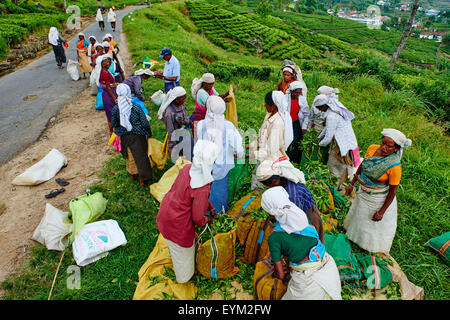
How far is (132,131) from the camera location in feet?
13.8

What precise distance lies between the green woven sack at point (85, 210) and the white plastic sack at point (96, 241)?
0.58 ft

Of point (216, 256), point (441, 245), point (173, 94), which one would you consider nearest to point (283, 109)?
point (173, 94)

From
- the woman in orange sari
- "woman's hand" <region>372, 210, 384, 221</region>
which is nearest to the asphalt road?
the woman in orange sari

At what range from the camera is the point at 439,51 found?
53781 millimetres

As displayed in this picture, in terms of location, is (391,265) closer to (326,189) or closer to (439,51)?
(326,189)

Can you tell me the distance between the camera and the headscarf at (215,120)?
3566 mm

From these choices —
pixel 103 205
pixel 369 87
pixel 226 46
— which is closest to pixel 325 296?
pixel 103 205

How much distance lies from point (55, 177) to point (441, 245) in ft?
20.9

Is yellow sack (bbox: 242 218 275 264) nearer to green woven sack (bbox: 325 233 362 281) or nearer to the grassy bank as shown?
the grassy bank

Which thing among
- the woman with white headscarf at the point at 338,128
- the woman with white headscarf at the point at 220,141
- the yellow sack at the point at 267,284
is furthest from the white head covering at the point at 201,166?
the woman with white headscarf at the point at 338,128

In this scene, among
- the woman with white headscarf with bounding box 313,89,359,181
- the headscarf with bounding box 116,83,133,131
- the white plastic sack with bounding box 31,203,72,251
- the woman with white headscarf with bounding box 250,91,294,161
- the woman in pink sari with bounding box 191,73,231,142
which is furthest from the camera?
the woman in pink sari with bounding box 191,73,231,142

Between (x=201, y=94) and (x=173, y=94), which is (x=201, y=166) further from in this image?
(x=201, y=94)

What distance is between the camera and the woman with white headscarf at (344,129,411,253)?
9.93 ft

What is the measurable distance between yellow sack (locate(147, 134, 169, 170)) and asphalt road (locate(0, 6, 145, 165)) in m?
3.36
